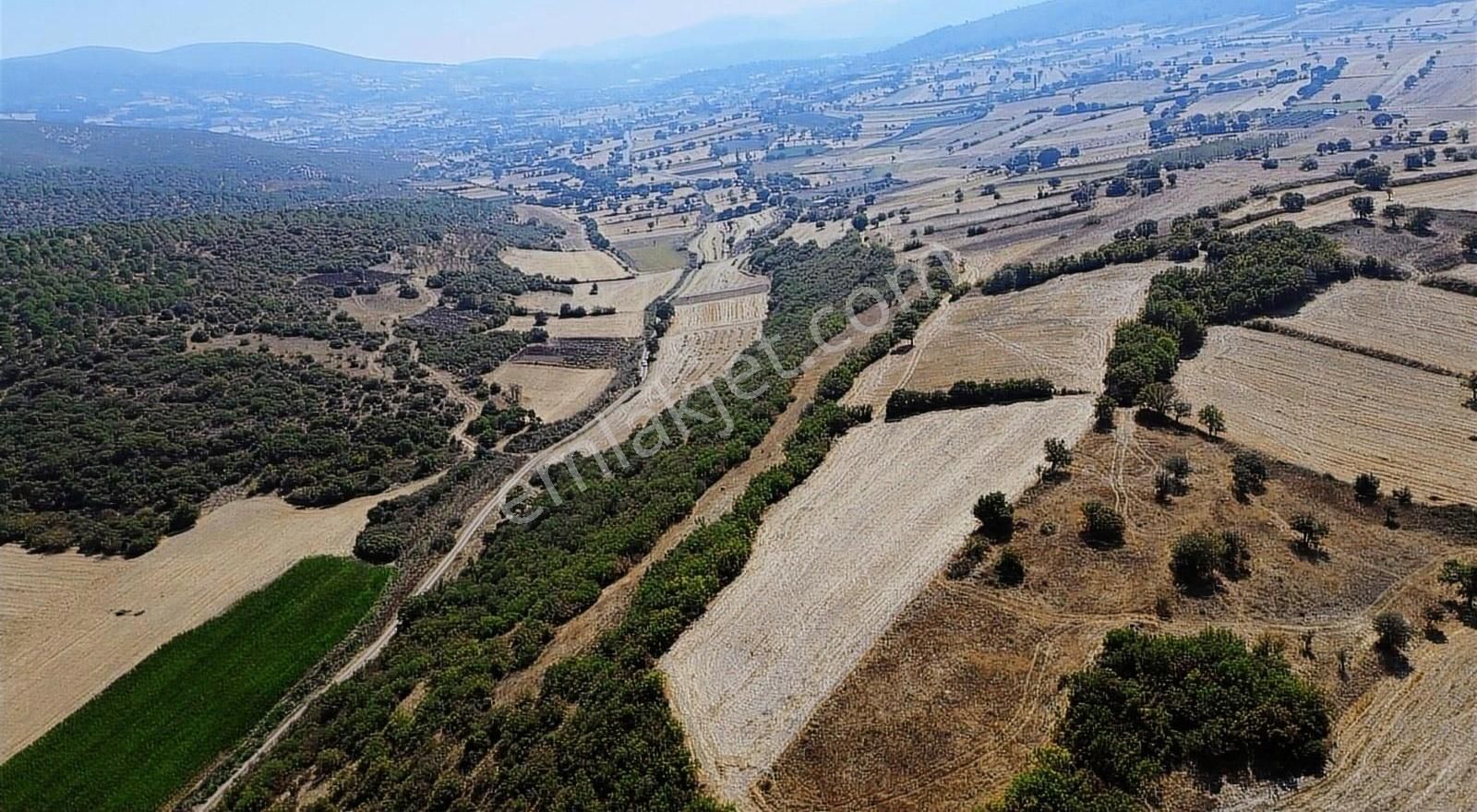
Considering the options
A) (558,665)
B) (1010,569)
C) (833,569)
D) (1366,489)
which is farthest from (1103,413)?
(558,665)

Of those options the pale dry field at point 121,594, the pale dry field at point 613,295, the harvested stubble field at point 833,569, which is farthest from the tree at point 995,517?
the pale dry field at point 613,295

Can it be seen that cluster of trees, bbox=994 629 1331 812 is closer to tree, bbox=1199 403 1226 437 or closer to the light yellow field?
tree, bbox=1199 403 1226 437

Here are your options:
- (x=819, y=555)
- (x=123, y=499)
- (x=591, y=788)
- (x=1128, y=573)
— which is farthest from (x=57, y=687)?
(x=1128, y=573)

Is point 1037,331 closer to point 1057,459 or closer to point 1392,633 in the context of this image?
point 1057,459

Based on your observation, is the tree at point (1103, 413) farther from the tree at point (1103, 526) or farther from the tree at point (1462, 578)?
the tree at point (1462, 578)

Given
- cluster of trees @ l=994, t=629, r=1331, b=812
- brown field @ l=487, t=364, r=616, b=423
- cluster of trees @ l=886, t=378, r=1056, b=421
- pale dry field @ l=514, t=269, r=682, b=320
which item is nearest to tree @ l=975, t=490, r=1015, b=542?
cluster of trees @ l=994, t=629, r=1331, b=812

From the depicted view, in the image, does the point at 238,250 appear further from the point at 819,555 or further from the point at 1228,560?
the point at 1228,560
